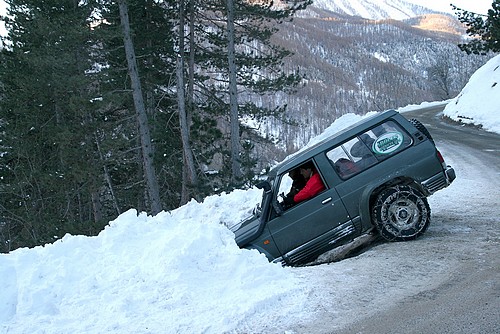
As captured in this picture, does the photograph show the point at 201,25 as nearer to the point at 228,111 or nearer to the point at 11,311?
the point at 228,111

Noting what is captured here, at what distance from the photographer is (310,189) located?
676 cm

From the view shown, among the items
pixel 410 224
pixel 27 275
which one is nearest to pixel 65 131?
pixel 27 275

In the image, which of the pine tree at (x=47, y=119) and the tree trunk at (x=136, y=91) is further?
the pine tree at (x=47, y=119)

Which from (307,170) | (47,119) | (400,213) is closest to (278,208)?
(307,170)

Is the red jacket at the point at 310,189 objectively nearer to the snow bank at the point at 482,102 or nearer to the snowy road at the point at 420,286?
the snowy road at the point at 420,286

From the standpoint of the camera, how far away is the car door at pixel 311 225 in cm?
669

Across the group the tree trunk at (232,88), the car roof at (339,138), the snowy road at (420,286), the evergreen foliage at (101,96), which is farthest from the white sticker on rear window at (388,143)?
the tree trunk at (232,88)

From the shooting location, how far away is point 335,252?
22.9 feet

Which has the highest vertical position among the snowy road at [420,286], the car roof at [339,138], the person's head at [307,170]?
the car roof at [339,138]

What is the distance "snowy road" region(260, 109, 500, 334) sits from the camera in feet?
13.4

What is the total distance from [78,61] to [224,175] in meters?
7.11

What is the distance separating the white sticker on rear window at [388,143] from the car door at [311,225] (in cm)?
95

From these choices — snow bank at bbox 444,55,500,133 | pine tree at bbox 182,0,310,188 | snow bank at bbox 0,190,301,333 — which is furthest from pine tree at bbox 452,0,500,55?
snow bank at bbox 0,190,301,333

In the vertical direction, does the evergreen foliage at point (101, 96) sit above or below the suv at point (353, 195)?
above
